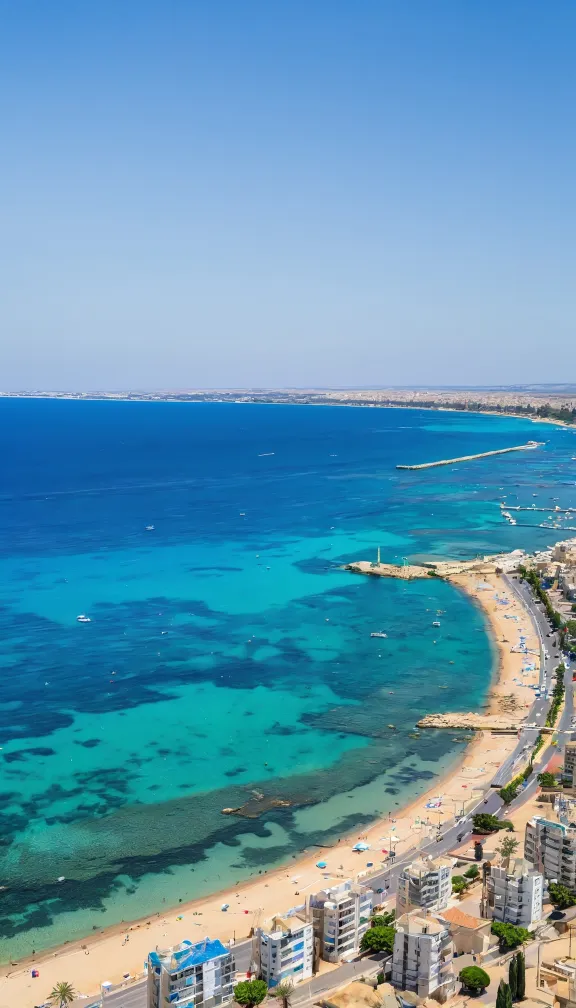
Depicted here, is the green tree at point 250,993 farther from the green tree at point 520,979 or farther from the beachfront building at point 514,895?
the beachfront building at point 514,895

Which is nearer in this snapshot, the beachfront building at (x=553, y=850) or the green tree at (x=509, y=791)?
the beachfront building at (x=553, y=850)

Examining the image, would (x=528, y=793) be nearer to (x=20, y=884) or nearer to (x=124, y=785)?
(x=124, y=785)

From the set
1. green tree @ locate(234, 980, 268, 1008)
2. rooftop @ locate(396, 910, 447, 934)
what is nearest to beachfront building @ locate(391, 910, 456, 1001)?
rooftop @ locate(396, 910, 447, 934)

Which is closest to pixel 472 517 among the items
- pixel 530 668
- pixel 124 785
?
pixel 530 668

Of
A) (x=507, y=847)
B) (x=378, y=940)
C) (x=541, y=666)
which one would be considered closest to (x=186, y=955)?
(x=378, y=940)

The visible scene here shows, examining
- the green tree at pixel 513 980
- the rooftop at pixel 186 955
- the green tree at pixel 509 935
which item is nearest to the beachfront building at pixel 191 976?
the rooftop at pixel 186 955

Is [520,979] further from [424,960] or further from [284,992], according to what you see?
[284,992]
